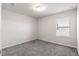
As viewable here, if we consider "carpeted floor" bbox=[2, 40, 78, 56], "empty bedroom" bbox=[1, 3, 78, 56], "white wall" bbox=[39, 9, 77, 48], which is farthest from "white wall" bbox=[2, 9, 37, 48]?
"white wall" bbox=[39, 9, 77, 48]

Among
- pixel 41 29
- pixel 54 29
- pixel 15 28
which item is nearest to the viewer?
pixel 15 28

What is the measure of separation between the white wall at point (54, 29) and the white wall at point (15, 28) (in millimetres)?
956

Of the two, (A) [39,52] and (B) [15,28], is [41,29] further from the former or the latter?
(A) [39,52]

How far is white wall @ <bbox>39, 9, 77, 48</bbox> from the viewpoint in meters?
2.76

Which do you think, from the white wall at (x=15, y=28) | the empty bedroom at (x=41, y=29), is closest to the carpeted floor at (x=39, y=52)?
the empty bedroom at (x=41, y=29)

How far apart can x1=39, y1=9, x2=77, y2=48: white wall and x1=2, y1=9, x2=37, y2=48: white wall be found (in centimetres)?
96

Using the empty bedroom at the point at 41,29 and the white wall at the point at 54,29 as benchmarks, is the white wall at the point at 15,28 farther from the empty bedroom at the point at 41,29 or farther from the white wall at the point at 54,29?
the white wall at the point at 54,29

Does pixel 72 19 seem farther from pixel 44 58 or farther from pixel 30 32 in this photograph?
pixel 30 32

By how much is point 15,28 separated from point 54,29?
2824 millimetres

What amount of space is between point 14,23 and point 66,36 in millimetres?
3519

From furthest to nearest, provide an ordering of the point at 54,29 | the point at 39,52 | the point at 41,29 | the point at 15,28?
the point at 41,29
the point at 54,29
the point at 15,28
the point at 39,52

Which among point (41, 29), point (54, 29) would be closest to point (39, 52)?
point (54, 29)

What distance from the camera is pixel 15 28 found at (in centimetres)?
314

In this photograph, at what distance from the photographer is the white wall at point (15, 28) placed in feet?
8.76
